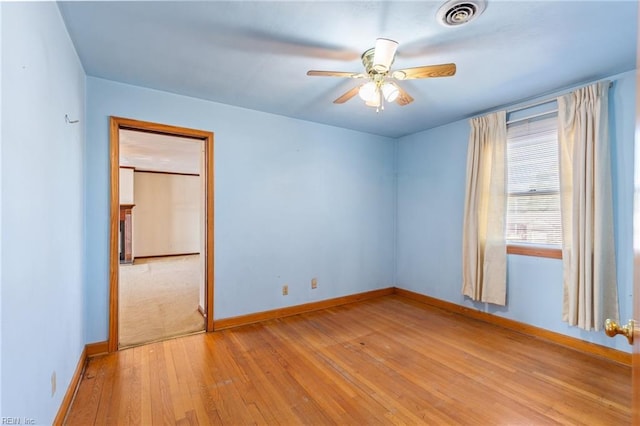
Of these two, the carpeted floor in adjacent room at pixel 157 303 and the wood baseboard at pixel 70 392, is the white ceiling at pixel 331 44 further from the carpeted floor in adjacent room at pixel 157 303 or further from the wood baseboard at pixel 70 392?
the carpeted floor in adjacent room at pixel 157 303

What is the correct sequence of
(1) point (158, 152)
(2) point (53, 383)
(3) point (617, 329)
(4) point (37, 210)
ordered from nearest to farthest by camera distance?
(3) point (617, 329) → (4) point (37, 210) → (2) point (53, 383) → (1) point (158, 152)

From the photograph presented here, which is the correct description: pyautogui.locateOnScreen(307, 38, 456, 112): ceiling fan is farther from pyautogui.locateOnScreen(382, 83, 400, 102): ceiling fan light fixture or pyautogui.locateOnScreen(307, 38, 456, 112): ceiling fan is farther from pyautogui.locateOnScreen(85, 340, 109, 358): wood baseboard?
pyautogui.locateOnScreen(85, 340, 109, 358): wood baseboard

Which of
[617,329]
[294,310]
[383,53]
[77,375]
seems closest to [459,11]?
[383,53]

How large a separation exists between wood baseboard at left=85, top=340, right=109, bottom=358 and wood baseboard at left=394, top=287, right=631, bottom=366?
12.1ft

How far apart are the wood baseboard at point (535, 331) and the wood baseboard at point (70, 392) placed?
379cm

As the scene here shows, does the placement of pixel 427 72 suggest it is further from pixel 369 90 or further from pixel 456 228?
pixel 456 228

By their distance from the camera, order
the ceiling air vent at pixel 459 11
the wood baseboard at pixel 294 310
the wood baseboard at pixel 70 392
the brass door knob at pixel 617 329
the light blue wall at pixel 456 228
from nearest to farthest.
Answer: the brass door knob at pixel 617 329 < the ceiling air vent at pixel 459 11 < the wood baseboard at pixel 70 392 < the light blue wall at pixel 456 228 < the wood baseboard at pixel 294 310

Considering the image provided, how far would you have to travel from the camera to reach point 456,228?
3.66 meters

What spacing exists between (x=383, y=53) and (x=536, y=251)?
2.58m

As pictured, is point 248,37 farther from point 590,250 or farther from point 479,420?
point 590,250

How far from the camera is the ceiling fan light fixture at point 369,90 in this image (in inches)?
77.1

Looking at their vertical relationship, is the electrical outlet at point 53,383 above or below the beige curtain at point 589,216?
below

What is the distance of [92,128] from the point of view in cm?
246

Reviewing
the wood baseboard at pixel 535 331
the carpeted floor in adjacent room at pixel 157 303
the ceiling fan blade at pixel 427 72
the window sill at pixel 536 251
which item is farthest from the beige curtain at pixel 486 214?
the carpeted floor in adjacent room at pixel 157 303
